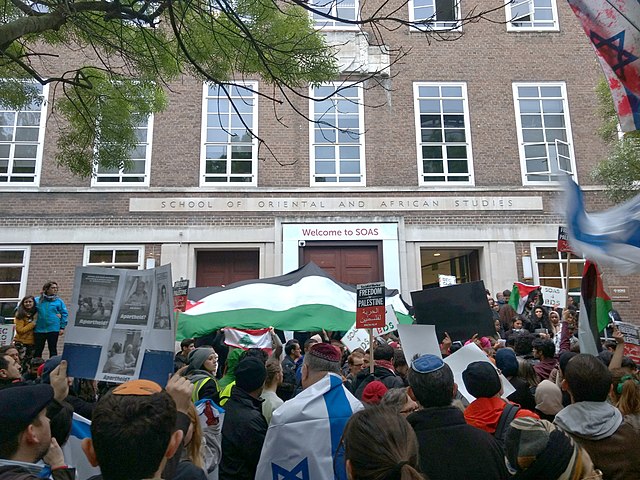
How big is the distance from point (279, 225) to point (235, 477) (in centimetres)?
1173

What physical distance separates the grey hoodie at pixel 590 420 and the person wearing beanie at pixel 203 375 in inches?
93.5

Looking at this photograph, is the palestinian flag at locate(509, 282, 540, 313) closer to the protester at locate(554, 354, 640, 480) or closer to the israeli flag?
the protester at locate(554, 354, 640, 480)

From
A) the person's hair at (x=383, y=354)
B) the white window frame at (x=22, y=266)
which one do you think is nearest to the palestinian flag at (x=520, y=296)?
the person's hair at (x=383, y=354)

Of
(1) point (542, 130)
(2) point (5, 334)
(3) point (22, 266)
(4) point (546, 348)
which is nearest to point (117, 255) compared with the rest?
(3) point (22, 266)

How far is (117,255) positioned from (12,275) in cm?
279

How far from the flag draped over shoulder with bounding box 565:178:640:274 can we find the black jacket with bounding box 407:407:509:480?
1116mm

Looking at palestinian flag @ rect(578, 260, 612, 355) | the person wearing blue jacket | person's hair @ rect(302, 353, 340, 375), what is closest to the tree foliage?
palestinian flag @ rect(578, 260, 612, 355)

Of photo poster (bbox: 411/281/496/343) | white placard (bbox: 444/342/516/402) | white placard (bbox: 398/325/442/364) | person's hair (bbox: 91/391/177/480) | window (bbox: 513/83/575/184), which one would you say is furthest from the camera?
window (bbox: 513/83/575/184)

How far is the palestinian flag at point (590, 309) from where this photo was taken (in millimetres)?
4727

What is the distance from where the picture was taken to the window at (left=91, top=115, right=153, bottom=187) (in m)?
15.0

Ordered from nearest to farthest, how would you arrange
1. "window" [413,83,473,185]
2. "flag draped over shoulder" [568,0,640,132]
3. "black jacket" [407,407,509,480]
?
"black jacket" [407,407,509,480], "flag draped over shoulder" [568,0,640,132], "window" [413,83,473,185]

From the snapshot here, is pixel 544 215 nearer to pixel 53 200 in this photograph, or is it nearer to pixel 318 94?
pixel 318 94

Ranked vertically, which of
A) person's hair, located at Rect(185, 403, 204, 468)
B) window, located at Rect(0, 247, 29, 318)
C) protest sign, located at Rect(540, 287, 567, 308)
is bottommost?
person's hair, located at Rect(185, 403, 204, 468)

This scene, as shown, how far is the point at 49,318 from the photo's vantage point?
10.1 meters
